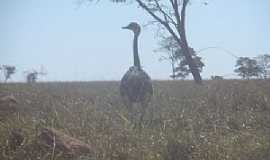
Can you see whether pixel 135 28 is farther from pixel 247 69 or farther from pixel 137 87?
pixel 247 69

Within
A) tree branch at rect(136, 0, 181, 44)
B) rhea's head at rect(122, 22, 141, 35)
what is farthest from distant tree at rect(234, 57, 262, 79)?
rhea's head at rect(122, 22, 141, 35)

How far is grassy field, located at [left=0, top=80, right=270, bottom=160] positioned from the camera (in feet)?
30.9

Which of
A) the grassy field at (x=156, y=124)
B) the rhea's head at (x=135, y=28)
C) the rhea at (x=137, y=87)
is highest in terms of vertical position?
the rhea's head at (x=135, y=28)

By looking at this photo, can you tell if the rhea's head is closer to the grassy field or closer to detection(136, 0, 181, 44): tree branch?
the grassy field

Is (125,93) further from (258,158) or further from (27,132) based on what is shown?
(258,158)

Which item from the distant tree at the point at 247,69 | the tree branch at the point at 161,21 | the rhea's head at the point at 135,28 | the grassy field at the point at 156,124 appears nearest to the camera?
the grassy field at the point at 156,124

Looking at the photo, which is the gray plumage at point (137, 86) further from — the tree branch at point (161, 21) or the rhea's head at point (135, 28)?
the tree branch at point (161, 21)

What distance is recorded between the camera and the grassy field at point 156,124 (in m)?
9.41

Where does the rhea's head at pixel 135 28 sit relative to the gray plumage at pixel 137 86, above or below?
above

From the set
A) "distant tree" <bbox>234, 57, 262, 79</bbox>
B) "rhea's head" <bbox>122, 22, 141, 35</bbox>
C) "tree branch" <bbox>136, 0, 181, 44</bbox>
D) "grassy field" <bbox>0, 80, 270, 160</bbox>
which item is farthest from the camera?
"distant tree" <bbox>234, 57, 262, 79</bbox>

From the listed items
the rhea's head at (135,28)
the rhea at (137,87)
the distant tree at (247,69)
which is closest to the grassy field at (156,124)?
the rhea at (137,87)

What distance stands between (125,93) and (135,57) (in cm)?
131

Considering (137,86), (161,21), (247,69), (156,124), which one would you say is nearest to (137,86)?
(137,86)

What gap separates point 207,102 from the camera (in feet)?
55.0
